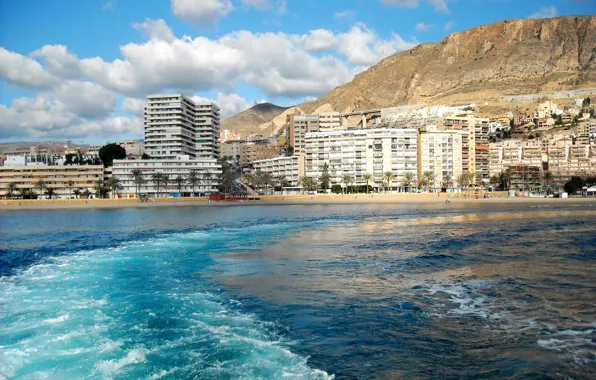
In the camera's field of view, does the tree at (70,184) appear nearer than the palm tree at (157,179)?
No

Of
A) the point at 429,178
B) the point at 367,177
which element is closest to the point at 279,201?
the point at 367,177

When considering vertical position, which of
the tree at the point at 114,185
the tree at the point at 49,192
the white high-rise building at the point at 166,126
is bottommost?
the tree at the point at 49,192

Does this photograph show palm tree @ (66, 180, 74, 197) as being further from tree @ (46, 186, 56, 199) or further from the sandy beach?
the sandy beach

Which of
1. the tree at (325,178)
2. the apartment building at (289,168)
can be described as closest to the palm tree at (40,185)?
the apartment building at (289,168)

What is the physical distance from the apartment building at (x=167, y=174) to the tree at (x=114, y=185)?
207 centimetres

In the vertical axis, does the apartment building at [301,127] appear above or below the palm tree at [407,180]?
above

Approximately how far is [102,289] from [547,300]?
13215mm

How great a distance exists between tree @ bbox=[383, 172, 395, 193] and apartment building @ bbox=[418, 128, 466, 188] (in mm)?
10170

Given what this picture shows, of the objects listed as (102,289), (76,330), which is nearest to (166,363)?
(76,330)

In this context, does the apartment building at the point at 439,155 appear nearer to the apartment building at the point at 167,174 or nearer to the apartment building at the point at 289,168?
the apartment building at the point at 289,168

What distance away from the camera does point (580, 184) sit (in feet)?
390

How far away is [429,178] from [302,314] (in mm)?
113437

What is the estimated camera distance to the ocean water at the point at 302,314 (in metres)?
8.69

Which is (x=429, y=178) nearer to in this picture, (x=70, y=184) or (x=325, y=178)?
(x=325, y=178)
